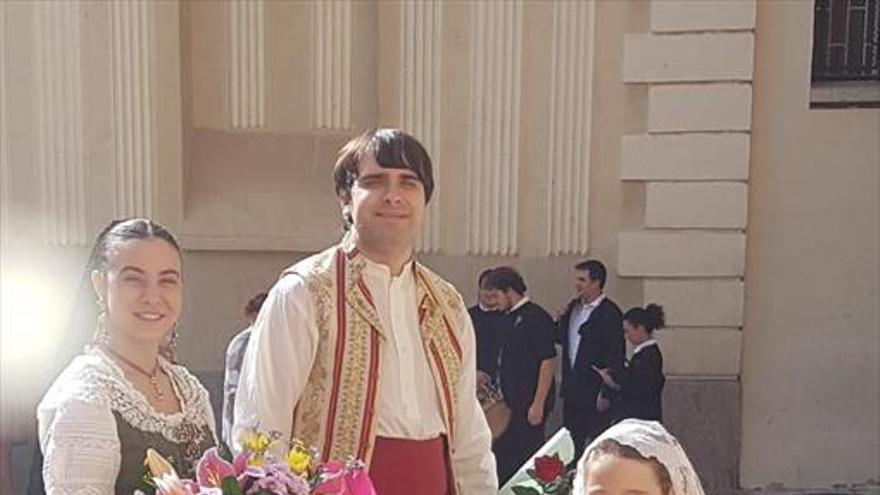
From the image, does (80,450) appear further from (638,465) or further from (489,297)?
(489,297)

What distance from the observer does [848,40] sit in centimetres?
700

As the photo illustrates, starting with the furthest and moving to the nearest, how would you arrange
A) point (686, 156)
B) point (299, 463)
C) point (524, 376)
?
point (686, 156) < point (524, 376) < point (299, 463)

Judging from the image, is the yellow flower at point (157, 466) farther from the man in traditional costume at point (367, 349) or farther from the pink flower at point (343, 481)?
the man in traditional costume at point (367, 349)

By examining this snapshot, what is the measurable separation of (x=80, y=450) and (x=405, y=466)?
862 millimetres

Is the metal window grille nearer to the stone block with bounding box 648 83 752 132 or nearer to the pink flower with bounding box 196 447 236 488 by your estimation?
the stone block with bounding box 648 83 752 132

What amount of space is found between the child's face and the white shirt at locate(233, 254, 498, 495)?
765mm

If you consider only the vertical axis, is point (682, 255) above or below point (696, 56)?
below

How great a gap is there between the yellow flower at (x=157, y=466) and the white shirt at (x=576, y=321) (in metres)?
4.15

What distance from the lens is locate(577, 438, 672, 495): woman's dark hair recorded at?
1972mm

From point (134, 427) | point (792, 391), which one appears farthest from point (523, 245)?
point (134, 427)

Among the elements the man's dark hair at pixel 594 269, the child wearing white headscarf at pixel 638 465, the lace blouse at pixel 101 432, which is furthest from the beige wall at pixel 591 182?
the child wearing white headscarf at pixel 638 465

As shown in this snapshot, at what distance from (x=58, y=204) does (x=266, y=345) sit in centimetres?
475

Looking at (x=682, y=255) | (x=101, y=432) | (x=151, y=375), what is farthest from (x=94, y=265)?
(x=682, y=255)

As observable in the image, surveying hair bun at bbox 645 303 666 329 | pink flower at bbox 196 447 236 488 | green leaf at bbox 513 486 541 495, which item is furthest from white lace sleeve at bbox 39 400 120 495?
hair bun at bbox 645 303 666 329
